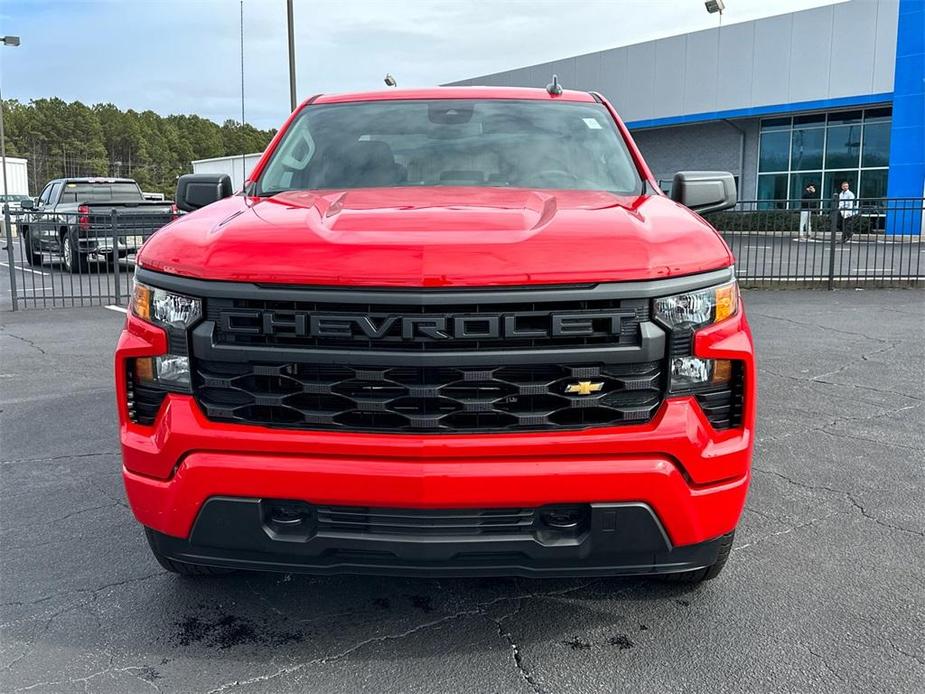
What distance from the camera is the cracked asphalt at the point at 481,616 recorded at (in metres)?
2.57

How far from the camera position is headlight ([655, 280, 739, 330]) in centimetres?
246

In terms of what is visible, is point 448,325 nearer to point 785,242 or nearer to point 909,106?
point 785,242

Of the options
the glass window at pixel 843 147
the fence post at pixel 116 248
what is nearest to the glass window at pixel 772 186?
the glass window at pixel 843 147

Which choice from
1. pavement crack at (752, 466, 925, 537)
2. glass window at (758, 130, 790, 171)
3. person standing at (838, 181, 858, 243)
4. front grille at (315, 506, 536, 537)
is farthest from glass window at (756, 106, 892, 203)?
front grille at (315, 506, 536, 537)

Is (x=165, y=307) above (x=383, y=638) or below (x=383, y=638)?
above

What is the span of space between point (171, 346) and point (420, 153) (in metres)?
1.74

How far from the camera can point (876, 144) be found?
2928 cm

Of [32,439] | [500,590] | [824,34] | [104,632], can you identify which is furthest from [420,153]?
[824,34]

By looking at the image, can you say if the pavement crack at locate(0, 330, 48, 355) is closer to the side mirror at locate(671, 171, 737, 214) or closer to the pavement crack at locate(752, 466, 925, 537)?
the side mirror at locate(671, 171, 737, 214)

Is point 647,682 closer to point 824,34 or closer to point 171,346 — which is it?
point 171,346

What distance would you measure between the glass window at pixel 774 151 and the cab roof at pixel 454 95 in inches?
1216

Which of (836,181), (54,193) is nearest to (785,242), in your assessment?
(54,193)

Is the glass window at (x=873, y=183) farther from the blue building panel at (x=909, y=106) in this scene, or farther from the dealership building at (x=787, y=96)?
the blue building panel at (x=909, y=106)

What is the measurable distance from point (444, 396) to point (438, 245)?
17.2 inches
